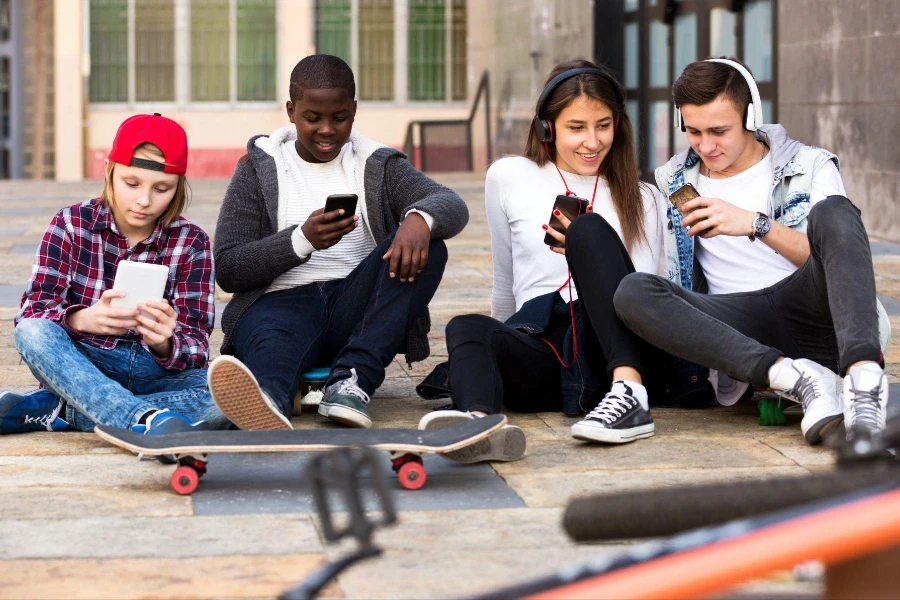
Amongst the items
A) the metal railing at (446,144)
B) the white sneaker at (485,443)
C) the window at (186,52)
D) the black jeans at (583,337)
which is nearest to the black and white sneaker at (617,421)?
the black jeans at (583,337)

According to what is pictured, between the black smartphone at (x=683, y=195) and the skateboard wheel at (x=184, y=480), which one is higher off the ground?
the black smartphone at (x=683, y=195)

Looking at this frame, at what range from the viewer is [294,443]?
2.97 metres

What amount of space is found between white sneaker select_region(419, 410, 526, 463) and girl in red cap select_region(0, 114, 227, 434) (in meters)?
0.61

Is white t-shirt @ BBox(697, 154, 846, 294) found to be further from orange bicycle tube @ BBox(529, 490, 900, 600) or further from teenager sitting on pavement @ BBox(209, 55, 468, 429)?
orange bicycle tube @ BBox(529, 490, 900, 600)

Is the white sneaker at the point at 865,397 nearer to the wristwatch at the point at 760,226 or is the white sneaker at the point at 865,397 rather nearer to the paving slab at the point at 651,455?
the paving slab at the point at 651,455

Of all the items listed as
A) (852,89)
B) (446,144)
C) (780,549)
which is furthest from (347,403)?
(446,144)

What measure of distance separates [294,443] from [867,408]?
1.33 meters

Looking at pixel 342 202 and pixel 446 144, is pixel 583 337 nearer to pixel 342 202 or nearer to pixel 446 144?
pixel 342 202

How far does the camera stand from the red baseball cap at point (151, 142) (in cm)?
365

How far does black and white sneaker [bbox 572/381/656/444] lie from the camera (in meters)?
3.48

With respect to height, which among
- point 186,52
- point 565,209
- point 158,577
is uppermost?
point 186,52

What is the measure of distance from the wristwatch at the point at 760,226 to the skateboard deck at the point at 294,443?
0.92 m

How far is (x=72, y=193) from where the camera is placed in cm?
1563

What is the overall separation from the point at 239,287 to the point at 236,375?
74 cm
